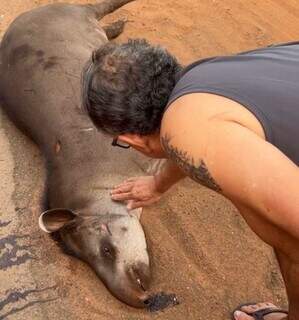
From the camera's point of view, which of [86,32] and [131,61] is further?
[86,32]

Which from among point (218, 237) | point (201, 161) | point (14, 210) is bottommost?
point (14, 210)

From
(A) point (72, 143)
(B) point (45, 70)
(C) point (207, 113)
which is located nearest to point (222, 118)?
(C) point (207, 113)

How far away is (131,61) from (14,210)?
5.91 feet

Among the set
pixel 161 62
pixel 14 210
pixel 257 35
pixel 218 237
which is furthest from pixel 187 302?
pixel 257 35

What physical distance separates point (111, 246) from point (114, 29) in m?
2.23

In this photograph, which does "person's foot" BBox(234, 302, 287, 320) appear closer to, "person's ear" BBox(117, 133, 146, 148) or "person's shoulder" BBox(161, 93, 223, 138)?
"person's ear" BBox(117, 133, 146, 148)

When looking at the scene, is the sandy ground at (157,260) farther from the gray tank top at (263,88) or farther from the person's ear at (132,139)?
the gray tank top at (263,88)

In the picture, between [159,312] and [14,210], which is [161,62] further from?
[14,210]

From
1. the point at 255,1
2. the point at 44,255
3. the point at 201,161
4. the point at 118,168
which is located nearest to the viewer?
the point at 201,161

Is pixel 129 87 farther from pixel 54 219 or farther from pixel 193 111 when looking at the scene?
pixel 54 219

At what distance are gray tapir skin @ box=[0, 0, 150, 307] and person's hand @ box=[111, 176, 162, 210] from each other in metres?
0.28

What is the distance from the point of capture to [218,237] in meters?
3.74

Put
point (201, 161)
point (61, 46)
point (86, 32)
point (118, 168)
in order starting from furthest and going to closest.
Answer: point (86, 32)
point (61, 46)
point (118, 168)
point (201, 161)

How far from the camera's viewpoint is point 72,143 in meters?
4.21
